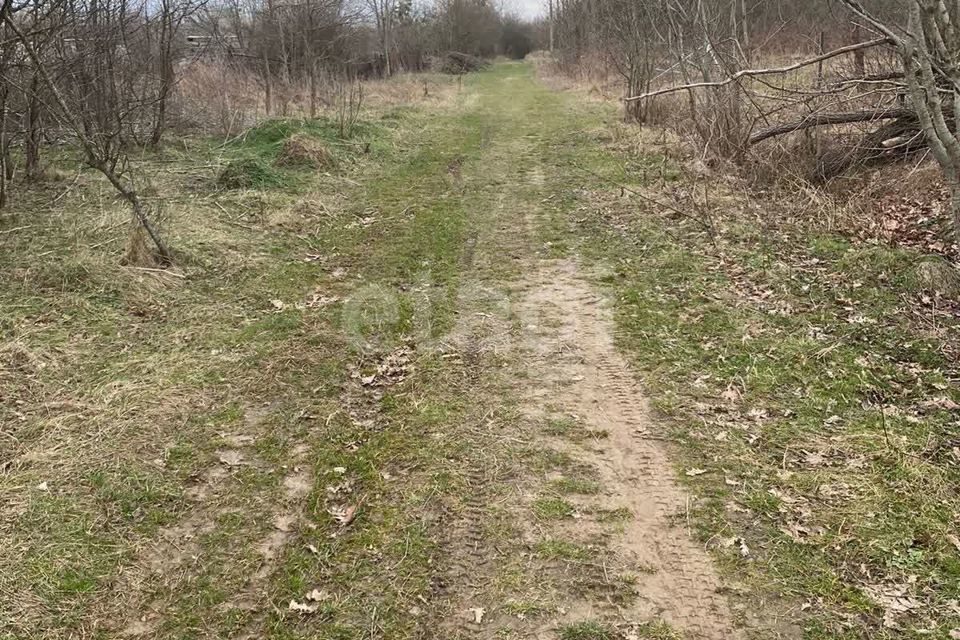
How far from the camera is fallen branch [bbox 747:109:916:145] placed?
7875 mm

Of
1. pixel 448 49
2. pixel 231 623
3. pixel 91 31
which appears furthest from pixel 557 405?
pixel 448 49

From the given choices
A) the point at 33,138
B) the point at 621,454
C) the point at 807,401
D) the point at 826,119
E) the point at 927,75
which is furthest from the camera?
the point at 33,138

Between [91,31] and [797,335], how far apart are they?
9.75 m

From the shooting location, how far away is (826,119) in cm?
846

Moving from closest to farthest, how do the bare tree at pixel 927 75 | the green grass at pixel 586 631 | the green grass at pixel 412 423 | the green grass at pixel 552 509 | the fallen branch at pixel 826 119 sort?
the green grass at pixel 586 631
the green grass at pixel 412 423
the green grass at pixel 552 509
the bare tree at pixel 927 75
the fallen branch at pixel 826 119

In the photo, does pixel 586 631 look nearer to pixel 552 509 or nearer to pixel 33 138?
pixel 552 509

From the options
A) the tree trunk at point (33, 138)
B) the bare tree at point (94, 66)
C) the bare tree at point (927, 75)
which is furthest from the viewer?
the tree trunk at point (33, 138)

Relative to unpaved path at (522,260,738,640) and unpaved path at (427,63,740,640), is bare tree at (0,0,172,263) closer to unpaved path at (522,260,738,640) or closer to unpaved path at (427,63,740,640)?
unpaved path at (427,63,740,640)

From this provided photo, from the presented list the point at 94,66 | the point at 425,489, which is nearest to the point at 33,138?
the point at 94,66

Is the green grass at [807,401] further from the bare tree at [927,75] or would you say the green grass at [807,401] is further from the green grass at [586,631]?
the bare tree at [927,75]

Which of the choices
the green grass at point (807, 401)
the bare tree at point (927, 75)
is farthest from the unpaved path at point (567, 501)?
the bare tree at point (927, 75)

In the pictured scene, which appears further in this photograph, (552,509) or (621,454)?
(621,454)

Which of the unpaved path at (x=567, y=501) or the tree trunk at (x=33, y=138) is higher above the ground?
the tree trunk at (x=33, y=138)

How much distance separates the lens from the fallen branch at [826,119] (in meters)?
7.88
